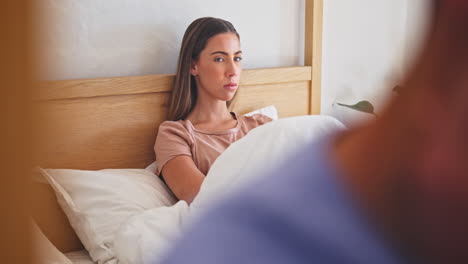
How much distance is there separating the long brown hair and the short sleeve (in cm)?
9

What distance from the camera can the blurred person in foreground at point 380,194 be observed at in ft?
0.56

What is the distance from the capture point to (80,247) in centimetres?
129

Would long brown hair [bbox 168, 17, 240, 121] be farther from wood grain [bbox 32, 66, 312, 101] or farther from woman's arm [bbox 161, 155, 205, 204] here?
woman's arm [bbox 161, 155, 205, 204]

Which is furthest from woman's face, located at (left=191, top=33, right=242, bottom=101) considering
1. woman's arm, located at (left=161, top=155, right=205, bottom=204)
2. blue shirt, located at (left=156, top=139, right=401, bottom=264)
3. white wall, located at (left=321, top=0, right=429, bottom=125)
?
blue shirt, located at (left=156, top=139, right=401, bottom=264)

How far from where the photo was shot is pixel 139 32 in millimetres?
1527

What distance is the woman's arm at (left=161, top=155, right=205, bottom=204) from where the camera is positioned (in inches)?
48.1

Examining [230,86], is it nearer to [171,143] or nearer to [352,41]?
[171,143]

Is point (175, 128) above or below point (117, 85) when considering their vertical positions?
below

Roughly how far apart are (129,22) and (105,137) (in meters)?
0.35

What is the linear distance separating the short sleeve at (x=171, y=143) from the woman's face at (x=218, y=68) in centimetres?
16

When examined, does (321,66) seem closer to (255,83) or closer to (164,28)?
(255,83)

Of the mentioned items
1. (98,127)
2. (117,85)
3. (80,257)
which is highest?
(117,85)

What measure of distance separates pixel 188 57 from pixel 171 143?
11.4 inches

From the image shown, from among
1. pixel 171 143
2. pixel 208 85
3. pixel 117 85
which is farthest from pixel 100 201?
pixel 208 85
